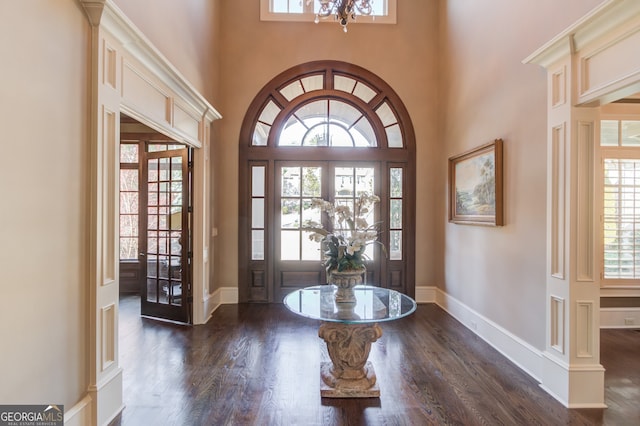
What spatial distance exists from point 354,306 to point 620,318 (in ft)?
12.1

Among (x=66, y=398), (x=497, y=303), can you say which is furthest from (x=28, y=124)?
(x=497, y=303)

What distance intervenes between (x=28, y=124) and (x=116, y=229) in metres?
0.90

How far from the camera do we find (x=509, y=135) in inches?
132

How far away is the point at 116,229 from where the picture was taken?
2400 mm

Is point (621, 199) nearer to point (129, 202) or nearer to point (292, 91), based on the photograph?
point (292, 91)

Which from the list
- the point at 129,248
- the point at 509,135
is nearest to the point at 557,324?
the point at 509,135

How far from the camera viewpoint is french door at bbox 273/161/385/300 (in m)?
5.25

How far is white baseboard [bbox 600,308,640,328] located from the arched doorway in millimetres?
2368

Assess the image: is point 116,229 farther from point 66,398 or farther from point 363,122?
point 363,122

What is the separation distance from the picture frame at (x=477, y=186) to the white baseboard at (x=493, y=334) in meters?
1.12

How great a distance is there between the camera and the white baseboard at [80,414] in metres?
1.98

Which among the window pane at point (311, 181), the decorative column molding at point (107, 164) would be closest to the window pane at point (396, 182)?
the window pane at point (311, 181)

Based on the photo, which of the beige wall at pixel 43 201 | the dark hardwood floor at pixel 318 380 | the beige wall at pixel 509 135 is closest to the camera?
the beige wall at pixel 43 201

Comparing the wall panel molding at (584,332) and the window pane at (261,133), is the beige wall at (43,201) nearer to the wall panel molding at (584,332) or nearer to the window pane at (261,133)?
the window pane at (261,133)
